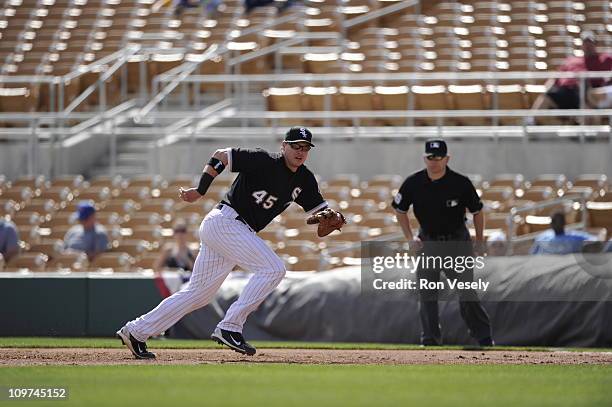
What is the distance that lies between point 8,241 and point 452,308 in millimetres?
6140

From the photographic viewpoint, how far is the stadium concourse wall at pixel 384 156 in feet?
58.1

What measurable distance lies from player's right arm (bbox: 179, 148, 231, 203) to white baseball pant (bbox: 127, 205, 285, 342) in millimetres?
336

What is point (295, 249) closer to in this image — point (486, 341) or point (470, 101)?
point (486, 341)

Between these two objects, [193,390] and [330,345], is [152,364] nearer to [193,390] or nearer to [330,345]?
[193,390]

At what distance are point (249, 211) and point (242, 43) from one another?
13.5 metres

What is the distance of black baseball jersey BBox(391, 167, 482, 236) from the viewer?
11961mm

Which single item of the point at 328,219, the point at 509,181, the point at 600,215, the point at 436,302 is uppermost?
the point at 328,219

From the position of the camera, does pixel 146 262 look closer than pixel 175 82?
Yes

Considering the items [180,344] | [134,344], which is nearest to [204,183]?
[134,344]

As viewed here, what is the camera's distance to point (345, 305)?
13406 millimetres

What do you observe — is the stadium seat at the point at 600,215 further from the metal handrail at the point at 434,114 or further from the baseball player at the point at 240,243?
the baseball player at the point at 240,243

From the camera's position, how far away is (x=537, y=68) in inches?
797

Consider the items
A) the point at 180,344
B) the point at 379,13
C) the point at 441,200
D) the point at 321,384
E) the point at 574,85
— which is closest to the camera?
the point at 321,384

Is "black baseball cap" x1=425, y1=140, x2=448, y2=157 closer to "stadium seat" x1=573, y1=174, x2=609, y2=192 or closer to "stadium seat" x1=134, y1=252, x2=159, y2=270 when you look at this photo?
"stadium seat" x1=573, y1=174, x2=609, y2=192
